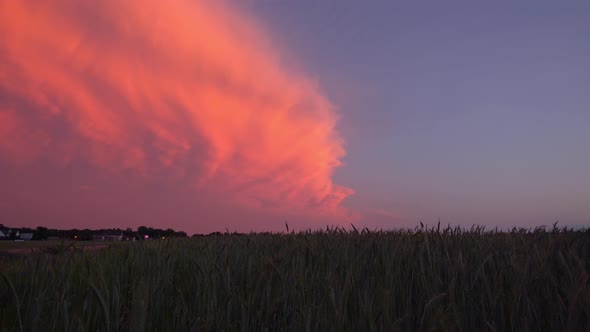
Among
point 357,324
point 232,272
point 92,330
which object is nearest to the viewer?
point 357,324

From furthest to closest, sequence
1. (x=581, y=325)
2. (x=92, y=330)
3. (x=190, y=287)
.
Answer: (x=190, y=287)
(x=92, y=330)
(x=581, y=325)

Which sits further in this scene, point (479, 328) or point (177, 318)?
point (177, 318)

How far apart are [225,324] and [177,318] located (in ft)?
1.23

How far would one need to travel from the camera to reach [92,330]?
2936 mm

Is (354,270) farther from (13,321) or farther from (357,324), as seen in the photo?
(13,321)

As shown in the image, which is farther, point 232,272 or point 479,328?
point 232,272

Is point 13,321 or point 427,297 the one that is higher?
point 427,297

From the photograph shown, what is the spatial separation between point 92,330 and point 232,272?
126 centimetres

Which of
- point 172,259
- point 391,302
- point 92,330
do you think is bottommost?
point 92,330

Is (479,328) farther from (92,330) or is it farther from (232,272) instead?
(92,330)

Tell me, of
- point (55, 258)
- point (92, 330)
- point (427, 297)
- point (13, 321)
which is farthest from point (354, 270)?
point (55, 258)

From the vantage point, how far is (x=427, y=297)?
120 inches

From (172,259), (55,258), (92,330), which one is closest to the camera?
(92,330)

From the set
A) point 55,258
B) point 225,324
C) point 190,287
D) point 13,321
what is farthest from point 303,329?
point 55,258
